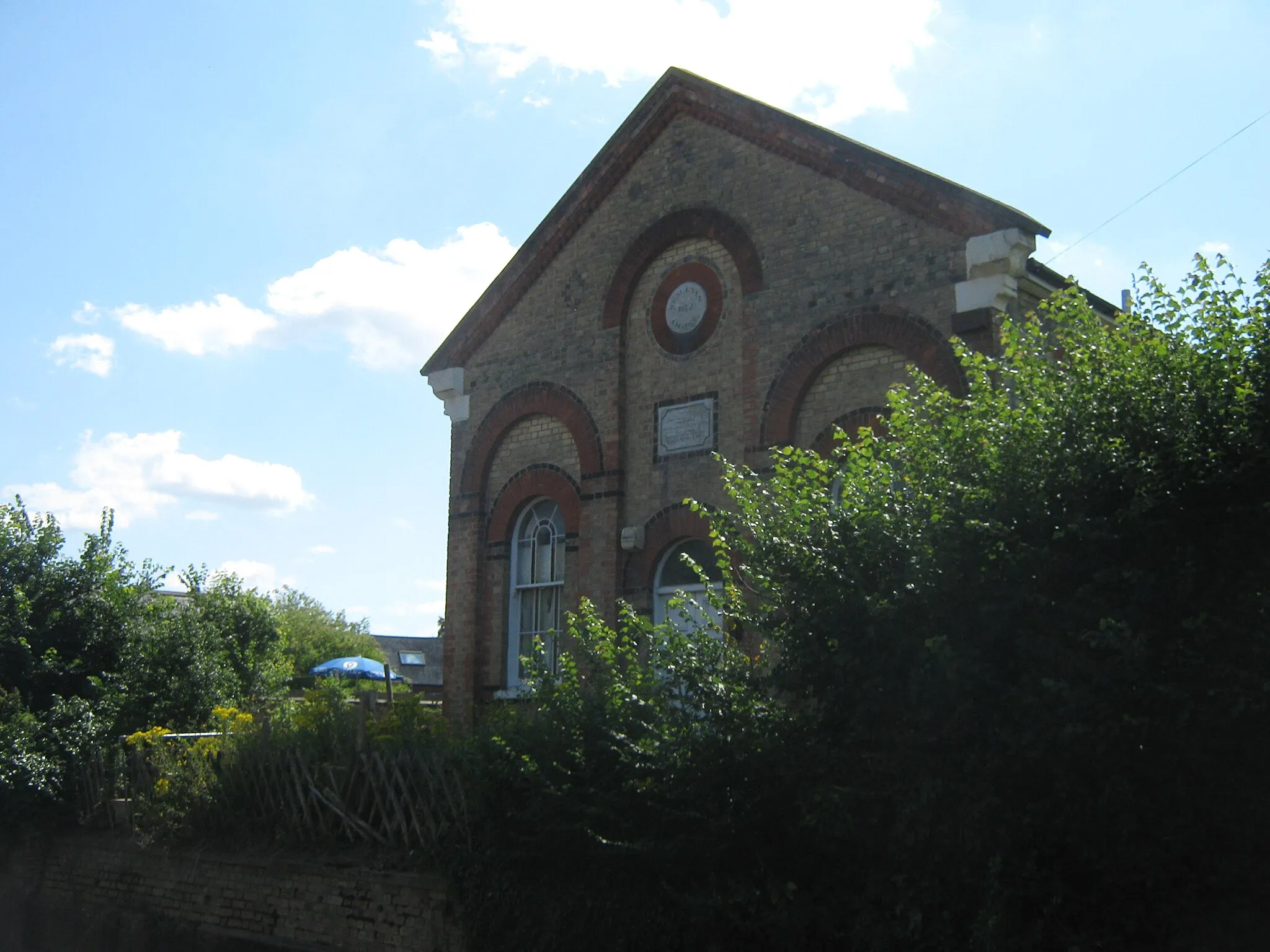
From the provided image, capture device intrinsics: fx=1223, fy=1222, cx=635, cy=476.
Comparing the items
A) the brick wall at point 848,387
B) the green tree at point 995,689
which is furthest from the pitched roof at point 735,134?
the green tree at point 995,689

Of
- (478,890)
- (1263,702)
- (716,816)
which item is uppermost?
(1263,702)

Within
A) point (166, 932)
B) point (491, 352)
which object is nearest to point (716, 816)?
point (166, 932)

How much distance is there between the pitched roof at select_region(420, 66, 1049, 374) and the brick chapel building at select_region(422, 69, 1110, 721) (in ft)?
0.09

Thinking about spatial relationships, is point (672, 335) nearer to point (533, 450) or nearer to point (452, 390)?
point (533, 450)

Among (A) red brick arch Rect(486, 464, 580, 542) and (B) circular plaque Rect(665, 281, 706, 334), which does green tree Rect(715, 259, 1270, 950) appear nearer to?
(B) circular plaque Rect(665, 281, 706, 334)

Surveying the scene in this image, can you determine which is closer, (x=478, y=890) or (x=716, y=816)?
(x=716, y=816)

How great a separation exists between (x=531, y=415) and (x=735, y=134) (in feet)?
16.1

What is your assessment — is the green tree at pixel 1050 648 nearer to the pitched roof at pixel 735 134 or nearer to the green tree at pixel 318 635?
the pitched roof at pixel 735 134

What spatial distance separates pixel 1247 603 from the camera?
6.31 metres

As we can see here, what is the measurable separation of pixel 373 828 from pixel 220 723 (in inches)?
208

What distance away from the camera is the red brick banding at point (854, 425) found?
13.8 meters

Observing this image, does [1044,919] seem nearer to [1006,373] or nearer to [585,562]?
[1006,373]

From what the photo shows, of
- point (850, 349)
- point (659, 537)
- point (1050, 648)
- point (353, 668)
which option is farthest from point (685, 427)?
point (353, 668)

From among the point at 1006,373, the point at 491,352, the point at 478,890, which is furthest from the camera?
the point at 491,352
